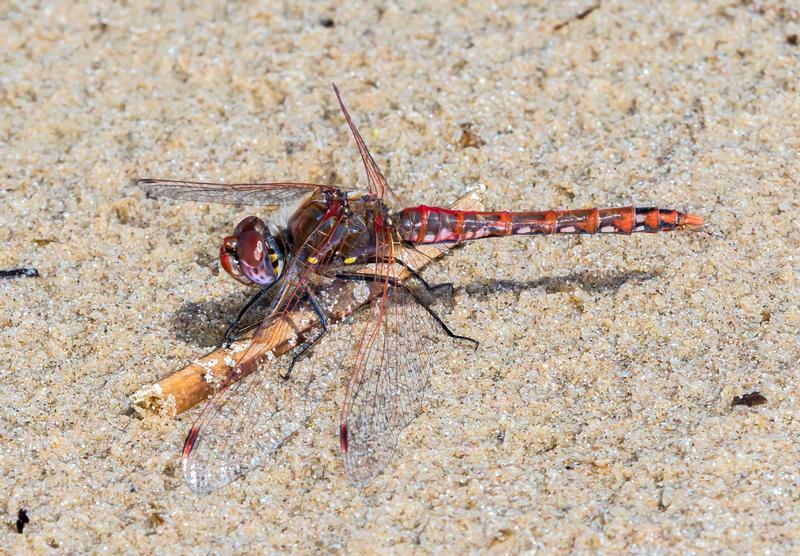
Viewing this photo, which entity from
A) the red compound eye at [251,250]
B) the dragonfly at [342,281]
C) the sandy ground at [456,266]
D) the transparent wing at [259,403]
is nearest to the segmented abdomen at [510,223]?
the dragonfly at [342,281]

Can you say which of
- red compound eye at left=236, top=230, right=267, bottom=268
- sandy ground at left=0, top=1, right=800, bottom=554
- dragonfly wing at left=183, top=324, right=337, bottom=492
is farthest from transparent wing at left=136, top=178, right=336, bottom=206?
dragonfly wing at left=183, top=324, right=337, bottom=492

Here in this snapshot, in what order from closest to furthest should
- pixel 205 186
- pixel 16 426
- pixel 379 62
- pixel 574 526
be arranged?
pixel 574 526
pixel 16 426
pixel 205 186
pixel 379 62

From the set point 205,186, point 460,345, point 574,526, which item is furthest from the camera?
point 205,186

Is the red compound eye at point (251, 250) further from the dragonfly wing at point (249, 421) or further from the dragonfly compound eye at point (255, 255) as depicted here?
the dragonfly wing at point (249, 421)

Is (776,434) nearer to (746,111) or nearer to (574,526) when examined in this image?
(574,526)

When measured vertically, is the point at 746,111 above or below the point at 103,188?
below

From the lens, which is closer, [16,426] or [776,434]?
[776,434]

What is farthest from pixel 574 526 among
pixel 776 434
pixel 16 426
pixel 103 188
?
pixel 103 188
